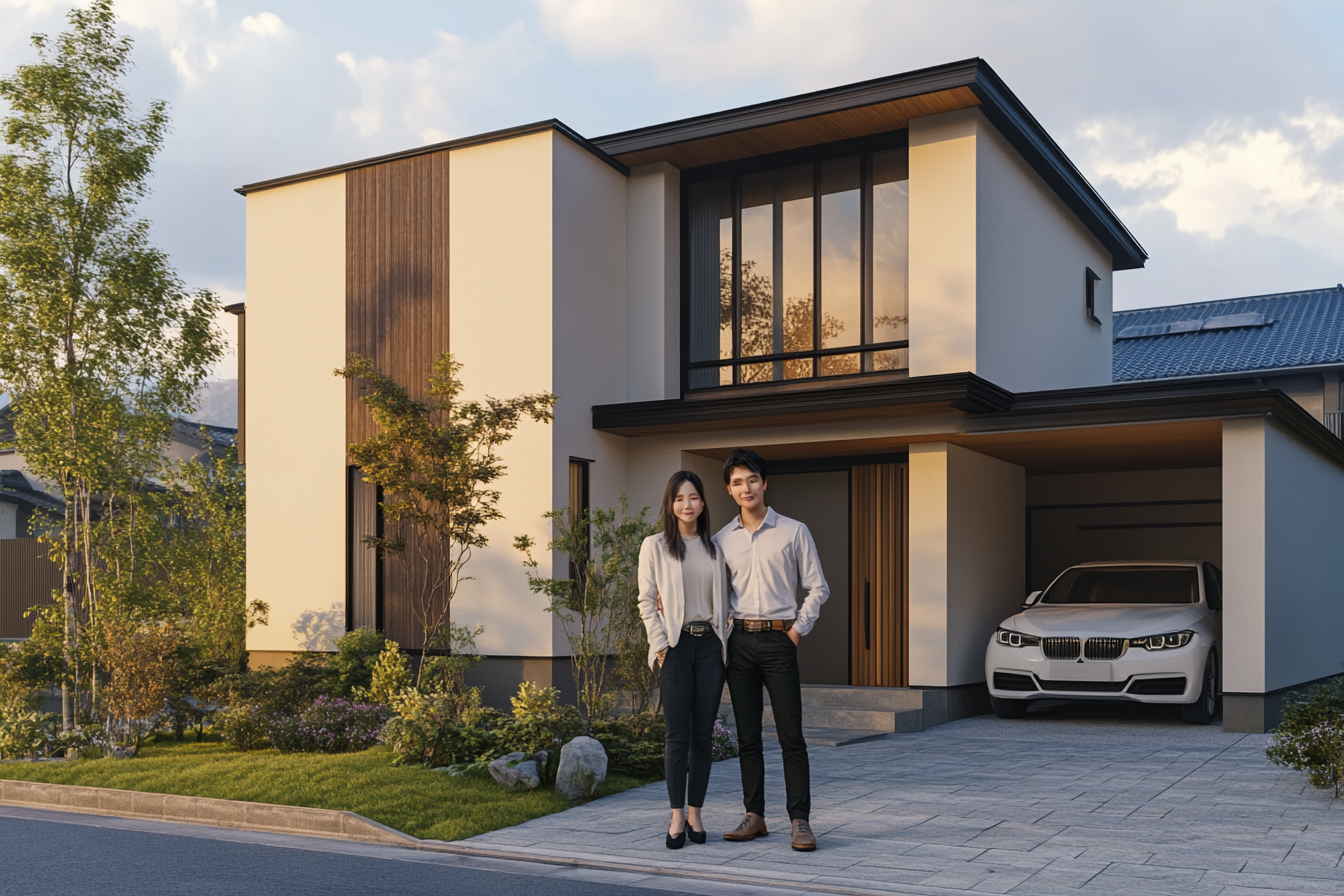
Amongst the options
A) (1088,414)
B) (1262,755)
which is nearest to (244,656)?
(1088,414)

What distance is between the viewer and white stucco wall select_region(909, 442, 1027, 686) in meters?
12.2

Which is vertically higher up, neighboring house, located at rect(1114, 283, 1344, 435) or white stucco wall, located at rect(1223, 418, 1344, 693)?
neighboring house, located at rect(1114, 283, 1344, 435)

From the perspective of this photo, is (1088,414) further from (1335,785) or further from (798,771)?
(798,771)

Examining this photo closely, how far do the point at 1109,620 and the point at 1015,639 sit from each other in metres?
0.90

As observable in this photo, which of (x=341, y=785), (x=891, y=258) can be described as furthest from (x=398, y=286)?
(x=341, y=785)

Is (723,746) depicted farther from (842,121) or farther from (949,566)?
(842,121)

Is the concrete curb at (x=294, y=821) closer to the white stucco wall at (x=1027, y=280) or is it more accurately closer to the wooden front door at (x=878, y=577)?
the wooden front door at (x=878, y=577)

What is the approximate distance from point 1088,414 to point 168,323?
885 cm

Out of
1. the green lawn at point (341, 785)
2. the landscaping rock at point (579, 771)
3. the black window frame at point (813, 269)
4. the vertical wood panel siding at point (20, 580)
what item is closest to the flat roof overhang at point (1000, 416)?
the black window frame at point (813, 269)

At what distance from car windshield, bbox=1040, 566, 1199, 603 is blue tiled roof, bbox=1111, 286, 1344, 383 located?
12544 mm

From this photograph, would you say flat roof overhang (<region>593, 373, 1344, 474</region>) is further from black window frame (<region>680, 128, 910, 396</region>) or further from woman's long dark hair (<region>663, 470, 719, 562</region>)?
woman's long dark hair (<region>663, 470, 719, 562</region>)

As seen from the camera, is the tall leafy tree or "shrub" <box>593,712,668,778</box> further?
the tall leafy tree

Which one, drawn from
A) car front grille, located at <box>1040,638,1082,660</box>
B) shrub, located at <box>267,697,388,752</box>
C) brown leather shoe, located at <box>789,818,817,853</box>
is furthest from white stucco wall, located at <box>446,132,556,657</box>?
brown leather shoe, located at <box>789,818,817,853</box>

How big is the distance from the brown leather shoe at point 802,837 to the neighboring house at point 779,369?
592 centimetres
